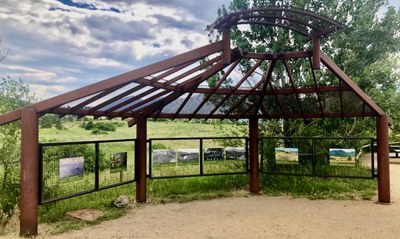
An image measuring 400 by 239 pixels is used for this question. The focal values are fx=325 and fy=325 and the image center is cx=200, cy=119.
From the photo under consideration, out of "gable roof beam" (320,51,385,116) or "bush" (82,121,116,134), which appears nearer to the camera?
"gable roof beam" (320,51,385,116)

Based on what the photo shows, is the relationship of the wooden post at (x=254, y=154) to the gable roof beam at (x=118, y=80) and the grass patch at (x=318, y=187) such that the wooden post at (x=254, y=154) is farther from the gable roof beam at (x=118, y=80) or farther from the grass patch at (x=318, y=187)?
the gable roof beam at (x=118, y=80)

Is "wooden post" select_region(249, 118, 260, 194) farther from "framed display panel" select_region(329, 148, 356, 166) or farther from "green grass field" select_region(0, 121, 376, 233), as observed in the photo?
"framed display panel" select_region(329, 148, 356, 166)

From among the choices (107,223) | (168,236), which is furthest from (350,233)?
(107,223)

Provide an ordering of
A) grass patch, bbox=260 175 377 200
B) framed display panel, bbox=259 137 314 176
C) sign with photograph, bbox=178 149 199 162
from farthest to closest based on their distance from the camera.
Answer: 1. framed display panel, bbox=259 137 314 176
2. grass patch, bbox=260 175 377 200
3. sign with photograph, bbox=178 149 199 162

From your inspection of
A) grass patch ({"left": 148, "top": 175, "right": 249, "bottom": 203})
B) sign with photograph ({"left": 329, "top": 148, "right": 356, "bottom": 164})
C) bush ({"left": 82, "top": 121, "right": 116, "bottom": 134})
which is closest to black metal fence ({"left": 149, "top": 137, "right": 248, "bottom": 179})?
grass patch ({"left": 148, "top": 175, "right": 249, "bottom": 203})

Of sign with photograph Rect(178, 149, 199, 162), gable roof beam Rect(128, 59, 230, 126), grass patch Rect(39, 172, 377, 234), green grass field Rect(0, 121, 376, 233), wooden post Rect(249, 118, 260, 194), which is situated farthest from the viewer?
wooden post Rect(249, 118, 260, 194)

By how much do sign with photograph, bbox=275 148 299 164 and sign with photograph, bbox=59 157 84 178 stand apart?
229 inches

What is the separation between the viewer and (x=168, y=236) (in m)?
5.98

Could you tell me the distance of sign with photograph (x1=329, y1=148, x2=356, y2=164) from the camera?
9180 mm

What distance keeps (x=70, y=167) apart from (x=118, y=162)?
1.58 metres

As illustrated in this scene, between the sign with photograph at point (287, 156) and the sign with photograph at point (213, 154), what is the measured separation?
176 cm

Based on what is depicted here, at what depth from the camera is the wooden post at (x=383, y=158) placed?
8.24m

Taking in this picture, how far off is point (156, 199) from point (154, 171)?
78cm

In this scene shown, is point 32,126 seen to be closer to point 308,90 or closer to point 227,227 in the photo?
point 227,227
